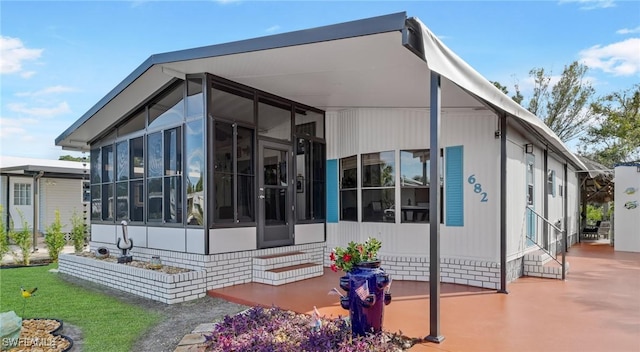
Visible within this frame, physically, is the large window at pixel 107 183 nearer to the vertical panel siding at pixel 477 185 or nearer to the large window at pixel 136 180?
the large window at pixel 136 180

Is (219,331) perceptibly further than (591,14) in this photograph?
No

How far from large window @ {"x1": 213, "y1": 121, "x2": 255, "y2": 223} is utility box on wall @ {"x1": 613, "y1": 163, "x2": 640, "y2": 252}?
10140 mm

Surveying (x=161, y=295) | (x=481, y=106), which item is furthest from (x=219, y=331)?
(x=481, y=106)

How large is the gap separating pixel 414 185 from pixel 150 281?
4368mm

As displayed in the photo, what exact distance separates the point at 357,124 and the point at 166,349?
16.2 feet

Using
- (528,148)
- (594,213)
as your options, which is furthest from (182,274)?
(594,213)

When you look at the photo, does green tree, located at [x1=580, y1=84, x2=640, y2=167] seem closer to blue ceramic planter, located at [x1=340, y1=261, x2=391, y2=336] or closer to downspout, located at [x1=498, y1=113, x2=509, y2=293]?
downspout, located at [x1=498, y1=113, x2=509, y2=293]

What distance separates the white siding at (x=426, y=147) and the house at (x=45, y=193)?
10.5 m

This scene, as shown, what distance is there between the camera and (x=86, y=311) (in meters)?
5.38

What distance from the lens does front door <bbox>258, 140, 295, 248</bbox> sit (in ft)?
22.7

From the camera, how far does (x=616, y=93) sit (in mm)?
20125

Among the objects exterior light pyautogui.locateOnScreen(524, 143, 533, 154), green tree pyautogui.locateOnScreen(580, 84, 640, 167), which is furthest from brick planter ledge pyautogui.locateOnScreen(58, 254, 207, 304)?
green tree pyautogui.locateOnScreen(580, 84, 640, 167)

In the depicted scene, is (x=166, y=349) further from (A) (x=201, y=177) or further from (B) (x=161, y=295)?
(A) (x=201, y=177)

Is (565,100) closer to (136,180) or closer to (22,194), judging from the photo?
(136,180)
